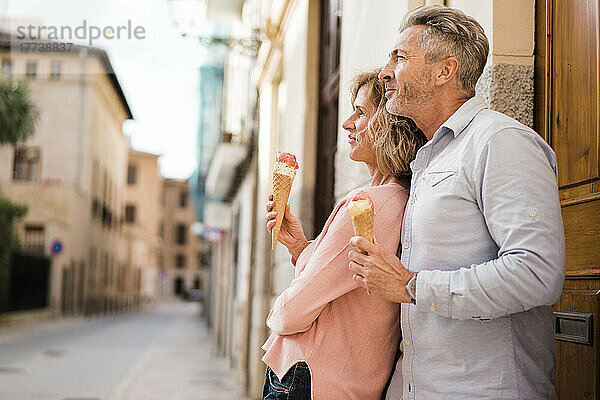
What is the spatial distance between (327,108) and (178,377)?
789cm

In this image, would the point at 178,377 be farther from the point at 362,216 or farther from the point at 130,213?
the point at 130,213

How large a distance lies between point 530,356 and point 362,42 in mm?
3181

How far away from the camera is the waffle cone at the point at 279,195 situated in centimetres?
255

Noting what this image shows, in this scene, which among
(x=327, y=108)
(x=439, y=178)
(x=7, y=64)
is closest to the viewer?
(x=439, y=178)

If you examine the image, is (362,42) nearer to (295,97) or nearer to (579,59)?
(579,59)

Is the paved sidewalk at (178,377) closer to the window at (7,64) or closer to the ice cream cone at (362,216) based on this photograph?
the ice cream cone at (362,216)

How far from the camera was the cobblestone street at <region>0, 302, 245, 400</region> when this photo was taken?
1103cm

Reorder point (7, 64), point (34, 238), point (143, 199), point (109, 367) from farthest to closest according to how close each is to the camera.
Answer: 1. point (143, 199)
2. point (7, 64)
3. point (34, 238)
4. point (109, 367)

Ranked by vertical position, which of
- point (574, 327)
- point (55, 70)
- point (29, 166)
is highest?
point (55, 70)

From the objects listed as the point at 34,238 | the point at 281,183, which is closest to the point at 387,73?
the point at 281,183

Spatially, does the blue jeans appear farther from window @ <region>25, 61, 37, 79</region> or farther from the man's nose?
window @ <region>25, 61, 37, 79</region>

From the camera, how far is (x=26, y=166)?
38938 mm

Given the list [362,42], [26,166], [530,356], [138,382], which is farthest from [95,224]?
[530,356]

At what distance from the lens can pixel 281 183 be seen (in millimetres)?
2561
